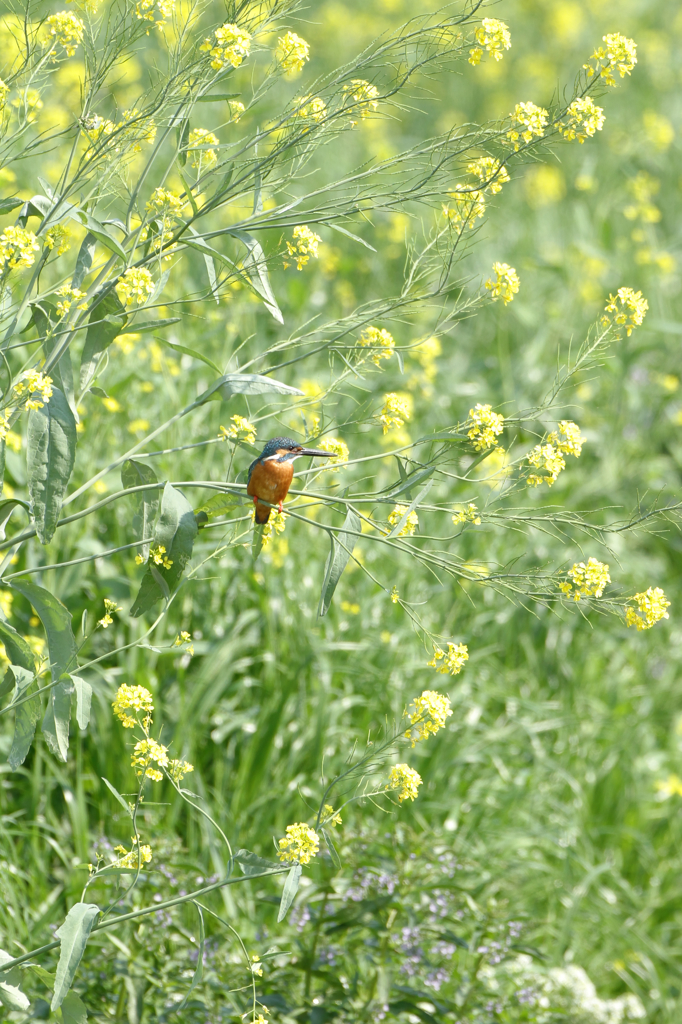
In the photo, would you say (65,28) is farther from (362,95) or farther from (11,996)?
(11,996)

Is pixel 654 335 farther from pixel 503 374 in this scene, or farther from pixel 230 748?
pixel 230 748

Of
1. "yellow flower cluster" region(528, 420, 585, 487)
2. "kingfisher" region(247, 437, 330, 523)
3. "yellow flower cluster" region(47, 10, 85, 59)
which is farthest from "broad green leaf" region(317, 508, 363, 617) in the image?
"yellow flower cluster" region(47, 10, 85, 59)

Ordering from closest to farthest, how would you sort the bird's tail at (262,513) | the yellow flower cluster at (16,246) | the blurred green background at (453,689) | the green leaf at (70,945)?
the green leaf at (70,945) < the yellow flower cluster at (16,246) < the bird's tail at (262,513) < the blurred green background at (453,689)

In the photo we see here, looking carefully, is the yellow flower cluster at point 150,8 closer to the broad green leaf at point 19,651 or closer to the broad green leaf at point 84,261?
the broad green leaf at point 84,261

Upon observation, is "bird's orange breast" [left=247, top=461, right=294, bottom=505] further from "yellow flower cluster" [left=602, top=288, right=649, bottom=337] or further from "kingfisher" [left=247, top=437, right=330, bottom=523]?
"yellow flower cluster" [left=602, top=288, right=649, bottom=337]

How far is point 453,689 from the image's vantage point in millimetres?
3549

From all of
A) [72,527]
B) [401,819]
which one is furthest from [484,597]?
[72,527]

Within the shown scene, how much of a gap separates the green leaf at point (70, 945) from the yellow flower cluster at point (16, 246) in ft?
3.46

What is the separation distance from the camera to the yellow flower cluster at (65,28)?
188 cm

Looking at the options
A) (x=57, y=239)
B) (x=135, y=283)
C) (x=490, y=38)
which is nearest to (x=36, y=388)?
(x=135, y=283)

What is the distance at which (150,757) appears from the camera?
5.81ft

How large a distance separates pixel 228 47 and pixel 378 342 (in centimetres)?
61

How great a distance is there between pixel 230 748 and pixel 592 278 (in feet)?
12.4

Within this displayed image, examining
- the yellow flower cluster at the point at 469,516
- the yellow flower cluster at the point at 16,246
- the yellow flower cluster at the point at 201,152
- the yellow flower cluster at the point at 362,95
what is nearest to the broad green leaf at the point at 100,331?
the yellow flower cluster at the point at 16,246
